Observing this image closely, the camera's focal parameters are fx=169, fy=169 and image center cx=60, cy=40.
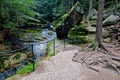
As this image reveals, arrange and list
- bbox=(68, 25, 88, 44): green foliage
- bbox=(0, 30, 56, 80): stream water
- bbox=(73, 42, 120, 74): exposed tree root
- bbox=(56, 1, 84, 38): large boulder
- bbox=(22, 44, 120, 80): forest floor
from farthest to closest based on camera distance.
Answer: bbox=(56, 1, 84, 38): large boulder
bbox=(68, 25, 88, 44): green foliage
bbox=(0, 30, 56, 80): stream water
bbox=(73, 42, 120, 74): exposed tree root
bbox=(22, 44, 120, 80): forest floor

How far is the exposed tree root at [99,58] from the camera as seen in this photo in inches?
271

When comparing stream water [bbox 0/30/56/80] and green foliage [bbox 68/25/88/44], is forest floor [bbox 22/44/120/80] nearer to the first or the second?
stream water [bbox 0/30/56/80]

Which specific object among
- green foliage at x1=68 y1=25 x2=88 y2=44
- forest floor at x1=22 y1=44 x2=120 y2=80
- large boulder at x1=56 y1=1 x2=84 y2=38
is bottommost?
forest floor at x1=22 y1=44 x2=120 y2=80

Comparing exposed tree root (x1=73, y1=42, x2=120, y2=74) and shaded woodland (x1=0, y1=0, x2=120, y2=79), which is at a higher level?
shaded woodland (x1=0, y1=0, x2=120, y2=79)

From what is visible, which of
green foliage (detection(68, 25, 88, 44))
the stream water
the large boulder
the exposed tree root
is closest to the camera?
the exposed tree root

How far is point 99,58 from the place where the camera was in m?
7.59

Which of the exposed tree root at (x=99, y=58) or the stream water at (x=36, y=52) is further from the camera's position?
the stream water at (x=36, y=52)

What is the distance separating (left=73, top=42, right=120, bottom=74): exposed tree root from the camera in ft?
22.6

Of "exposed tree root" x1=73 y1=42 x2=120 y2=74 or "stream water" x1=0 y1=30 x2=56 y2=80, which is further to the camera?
"stream water" x1=0 y1=30 x2=56 y2=80

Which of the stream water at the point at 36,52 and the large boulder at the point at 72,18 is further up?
the large boulder at the point at 72,18

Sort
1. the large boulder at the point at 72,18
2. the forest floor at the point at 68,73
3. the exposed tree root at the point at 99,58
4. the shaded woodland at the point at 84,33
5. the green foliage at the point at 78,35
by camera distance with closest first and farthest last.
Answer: the forest floor at the point at 68,73
the exposed tree root at the point at 99,58
the shaded woodland at the point at 84,33
the green foliage at the point at 78,35
the large boulder at the point at 72,18

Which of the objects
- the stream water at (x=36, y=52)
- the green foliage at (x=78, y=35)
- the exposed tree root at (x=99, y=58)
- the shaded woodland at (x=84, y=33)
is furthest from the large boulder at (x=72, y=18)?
the exposed tree root at (x=99, y=58)

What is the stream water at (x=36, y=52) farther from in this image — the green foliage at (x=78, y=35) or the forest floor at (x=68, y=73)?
the green foliage at (x=78, y=35)

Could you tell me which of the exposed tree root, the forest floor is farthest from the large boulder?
the forest floor
